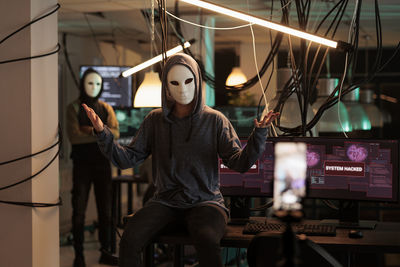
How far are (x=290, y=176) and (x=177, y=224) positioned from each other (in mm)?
1579

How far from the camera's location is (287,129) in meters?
3.43

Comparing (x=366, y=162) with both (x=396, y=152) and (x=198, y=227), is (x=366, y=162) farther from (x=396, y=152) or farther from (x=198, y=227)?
(x=198, y=227)

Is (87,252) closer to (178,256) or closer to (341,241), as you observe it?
(178,256)

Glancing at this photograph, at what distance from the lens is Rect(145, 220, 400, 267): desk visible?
2.56 metres

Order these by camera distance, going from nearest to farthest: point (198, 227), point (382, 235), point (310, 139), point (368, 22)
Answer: point (198, 227), point (382, 235), point (310, 139), point (368, 22)

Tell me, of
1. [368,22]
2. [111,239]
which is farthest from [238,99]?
[111,239]

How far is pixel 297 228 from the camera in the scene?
2811mm

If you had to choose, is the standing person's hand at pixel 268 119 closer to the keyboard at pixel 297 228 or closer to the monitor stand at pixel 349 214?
the keyboard at pixel 297 228

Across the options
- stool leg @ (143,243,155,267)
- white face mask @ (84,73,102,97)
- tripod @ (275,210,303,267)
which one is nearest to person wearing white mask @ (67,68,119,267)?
white face mask @ (84,73,102,97)

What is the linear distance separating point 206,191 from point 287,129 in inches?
33.7

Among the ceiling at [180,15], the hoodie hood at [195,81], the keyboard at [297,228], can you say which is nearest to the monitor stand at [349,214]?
the keyboard at [297,228]

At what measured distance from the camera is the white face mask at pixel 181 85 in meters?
2.82

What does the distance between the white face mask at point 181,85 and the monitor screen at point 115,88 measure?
501 centimetres

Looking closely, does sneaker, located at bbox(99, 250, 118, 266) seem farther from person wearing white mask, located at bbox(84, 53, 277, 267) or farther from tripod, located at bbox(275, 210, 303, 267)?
tripod, located at bbox(275, 210, 303, 267)
